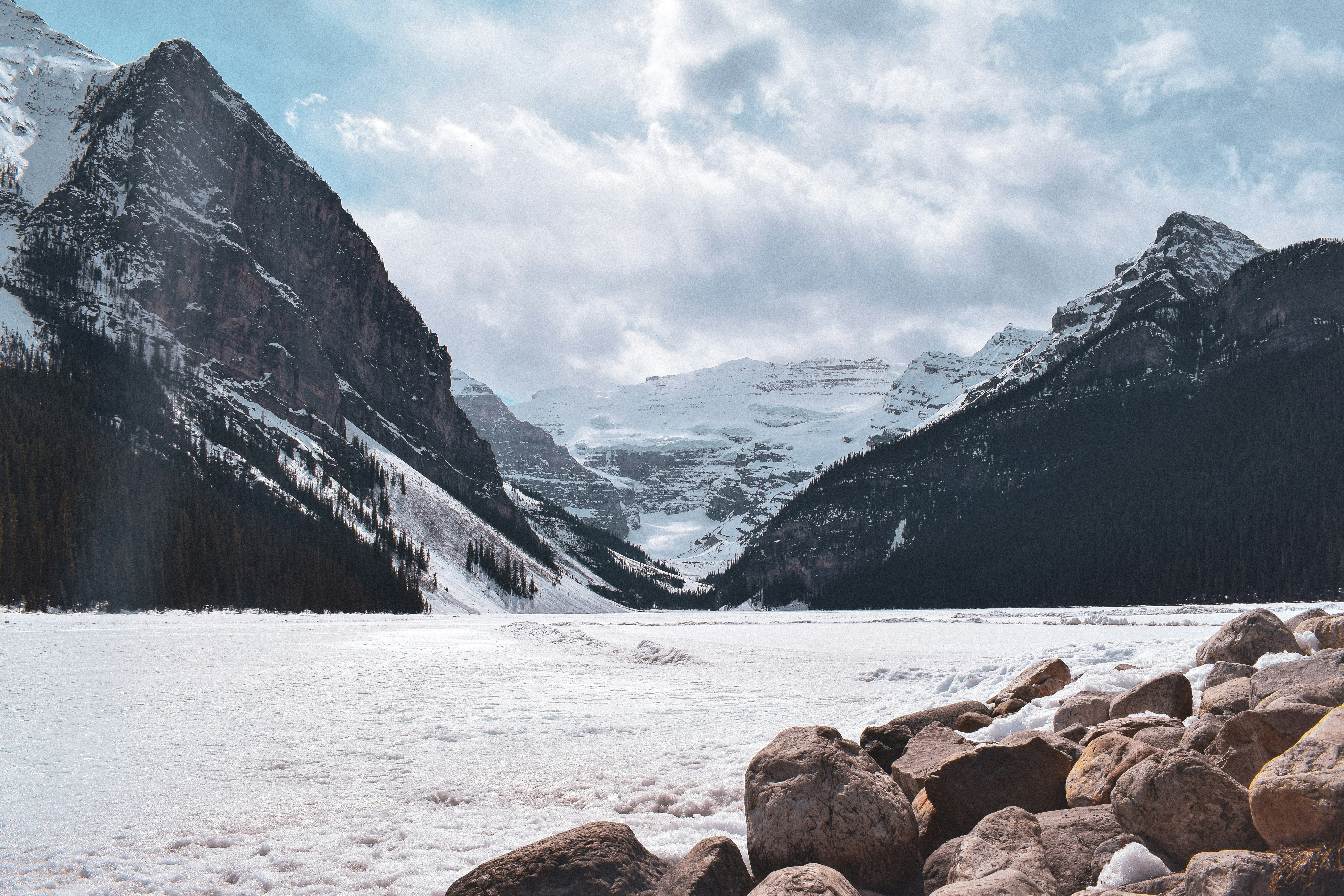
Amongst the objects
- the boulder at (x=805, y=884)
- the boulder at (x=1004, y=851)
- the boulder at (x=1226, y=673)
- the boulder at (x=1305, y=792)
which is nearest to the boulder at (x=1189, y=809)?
the boulder at (x=1305, y=792)

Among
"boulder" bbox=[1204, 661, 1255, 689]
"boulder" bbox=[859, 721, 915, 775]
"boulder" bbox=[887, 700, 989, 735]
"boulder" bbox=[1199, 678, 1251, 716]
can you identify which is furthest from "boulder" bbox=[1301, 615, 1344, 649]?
"boulder" bbox=[859, 721, 915, 775]

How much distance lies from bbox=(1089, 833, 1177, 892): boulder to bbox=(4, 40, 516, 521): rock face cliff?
17022cm

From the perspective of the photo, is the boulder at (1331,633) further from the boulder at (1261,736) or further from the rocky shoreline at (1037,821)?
the boulder at (1261,736)

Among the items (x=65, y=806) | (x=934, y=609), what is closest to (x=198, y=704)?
(x=65, y=806)

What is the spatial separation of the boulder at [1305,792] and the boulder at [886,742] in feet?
A: 15.9

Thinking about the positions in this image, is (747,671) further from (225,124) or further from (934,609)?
(225,124)

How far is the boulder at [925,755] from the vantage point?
7.57 meters

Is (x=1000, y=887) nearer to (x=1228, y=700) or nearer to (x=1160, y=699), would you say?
(x=1228, y=700)

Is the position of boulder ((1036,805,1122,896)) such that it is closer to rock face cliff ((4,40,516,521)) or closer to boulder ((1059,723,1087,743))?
boulder ((1059,723,1087,743))

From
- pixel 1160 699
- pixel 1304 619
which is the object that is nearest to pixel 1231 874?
pixel 1160 699

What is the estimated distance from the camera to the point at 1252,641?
11.7 meters

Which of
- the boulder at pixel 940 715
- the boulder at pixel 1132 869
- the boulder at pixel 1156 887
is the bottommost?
the boulder at pixel 940 715

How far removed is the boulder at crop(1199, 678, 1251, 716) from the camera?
8.00 meters

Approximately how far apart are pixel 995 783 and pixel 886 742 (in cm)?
335
